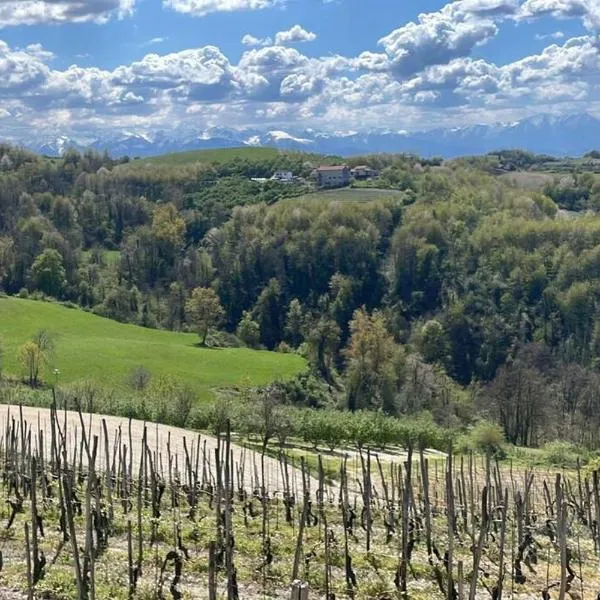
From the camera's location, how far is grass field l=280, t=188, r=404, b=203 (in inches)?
6526

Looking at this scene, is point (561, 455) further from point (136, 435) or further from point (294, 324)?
point (294, 324)

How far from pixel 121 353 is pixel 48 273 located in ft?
125

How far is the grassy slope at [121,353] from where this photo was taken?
89.6m

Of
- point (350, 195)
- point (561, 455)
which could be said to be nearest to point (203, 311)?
point (561, 455)

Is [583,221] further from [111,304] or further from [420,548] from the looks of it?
[420,548]

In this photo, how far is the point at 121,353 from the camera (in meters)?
96.6

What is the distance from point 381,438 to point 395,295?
80063 mm

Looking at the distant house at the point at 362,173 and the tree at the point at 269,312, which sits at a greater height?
the distant house at the point at 362,173

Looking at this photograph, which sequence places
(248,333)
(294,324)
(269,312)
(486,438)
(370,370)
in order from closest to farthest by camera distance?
(486,438) < (370,370) < (248,333) < (294,324) < (269,312)

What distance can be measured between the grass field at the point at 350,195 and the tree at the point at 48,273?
52550mm

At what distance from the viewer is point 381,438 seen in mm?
57656

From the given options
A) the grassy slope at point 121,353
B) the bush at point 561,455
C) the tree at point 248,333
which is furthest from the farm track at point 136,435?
the tree at point 248,333

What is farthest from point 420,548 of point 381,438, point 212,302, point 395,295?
point 395,295

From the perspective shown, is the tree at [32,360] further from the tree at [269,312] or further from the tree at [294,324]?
the tree at [269,312]
